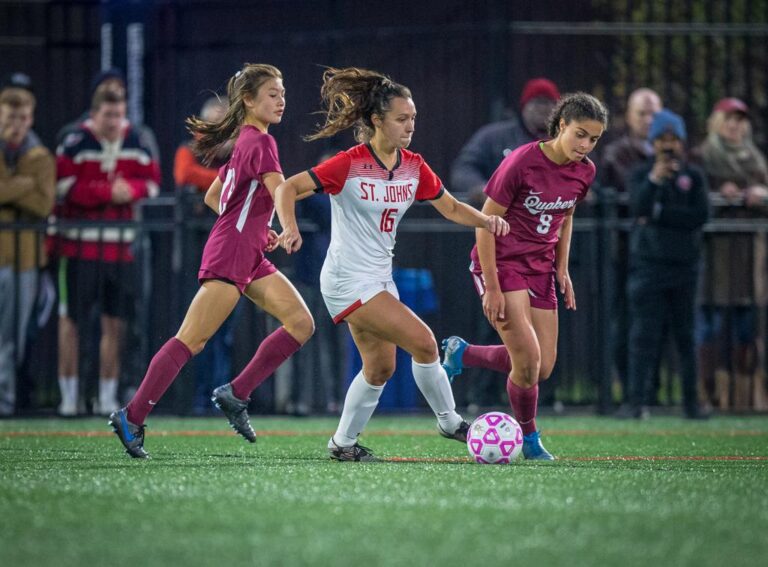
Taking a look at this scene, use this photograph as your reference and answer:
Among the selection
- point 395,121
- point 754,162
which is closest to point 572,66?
point 754,162

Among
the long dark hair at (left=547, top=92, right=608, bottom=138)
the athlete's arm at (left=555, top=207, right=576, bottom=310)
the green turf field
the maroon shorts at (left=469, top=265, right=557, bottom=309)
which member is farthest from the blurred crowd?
the long dark hair at (left=547, top=92, right=608, bottom=138)

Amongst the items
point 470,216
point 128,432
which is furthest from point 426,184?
point 128,432

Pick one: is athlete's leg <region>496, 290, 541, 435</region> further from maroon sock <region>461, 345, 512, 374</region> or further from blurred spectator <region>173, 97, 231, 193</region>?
blurred spectator <region>173, 97, 231, 193</region>

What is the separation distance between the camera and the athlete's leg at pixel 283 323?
7.47 meters

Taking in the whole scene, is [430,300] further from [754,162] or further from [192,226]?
[754,162]

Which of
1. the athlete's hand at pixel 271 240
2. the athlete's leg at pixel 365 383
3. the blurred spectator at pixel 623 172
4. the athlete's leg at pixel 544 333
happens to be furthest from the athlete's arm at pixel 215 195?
the blurred spectator at pixel 623 172

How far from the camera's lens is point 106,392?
35.6 ft

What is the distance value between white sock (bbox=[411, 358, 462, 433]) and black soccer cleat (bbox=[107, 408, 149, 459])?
1.44 metres

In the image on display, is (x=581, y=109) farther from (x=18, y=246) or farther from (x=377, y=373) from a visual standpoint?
(x=18, y=246)

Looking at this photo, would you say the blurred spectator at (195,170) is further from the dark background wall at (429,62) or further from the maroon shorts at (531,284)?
the maroon shorts at (531,284)

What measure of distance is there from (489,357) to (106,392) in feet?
13.4

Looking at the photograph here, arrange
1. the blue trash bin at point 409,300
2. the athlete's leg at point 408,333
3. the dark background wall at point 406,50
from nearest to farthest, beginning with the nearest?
the athlete's leg at point 408,333 < the blue trash bin at point 409,300 < the dark background wall at point 406,50

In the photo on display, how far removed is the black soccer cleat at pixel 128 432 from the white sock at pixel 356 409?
1005mm

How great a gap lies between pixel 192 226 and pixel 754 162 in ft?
15.6
